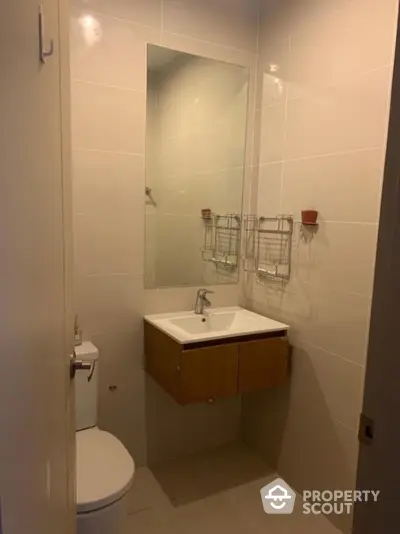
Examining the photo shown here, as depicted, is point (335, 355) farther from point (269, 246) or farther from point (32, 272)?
point (32, 272)

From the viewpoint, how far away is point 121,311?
7.12ft

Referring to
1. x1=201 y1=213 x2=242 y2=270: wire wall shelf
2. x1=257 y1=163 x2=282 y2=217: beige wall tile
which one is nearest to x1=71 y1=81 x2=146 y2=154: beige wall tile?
x1=201 y1=213 x2=242 y2=270: wire wall shelf

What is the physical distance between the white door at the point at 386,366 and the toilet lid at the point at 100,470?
102 cm

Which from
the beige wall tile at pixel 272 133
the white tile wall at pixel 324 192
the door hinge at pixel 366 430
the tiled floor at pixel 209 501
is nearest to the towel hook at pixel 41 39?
the door hinge at pixel 366 430

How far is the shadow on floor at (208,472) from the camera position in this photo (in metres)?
2.13

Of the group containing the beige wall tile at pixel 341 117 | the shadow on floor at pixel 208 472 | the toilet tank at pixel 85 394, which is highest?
the beige wall tile at pixel 341 117

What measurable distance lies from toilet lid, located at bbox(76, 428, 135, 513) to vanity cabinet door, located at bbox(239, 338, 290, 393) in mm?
681

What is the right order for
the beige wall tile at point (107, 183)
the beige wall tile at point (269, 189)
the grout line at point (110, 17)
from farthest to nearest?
the beige wall tile at point (269, 189), the beige wall tile at point (107, 183), the grout line at point (110, 17)

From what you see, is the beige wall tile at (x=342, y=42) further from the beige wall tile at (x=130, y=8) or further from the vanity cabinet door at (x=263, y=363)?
the vanity cabinet door at (x=263, y=363)

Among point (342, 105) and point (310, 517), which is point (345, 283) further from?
point (310, 517)

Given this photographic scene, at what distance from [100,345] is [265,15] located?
2048 millimetres

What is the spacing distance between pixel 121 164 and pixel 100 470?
1.42 m

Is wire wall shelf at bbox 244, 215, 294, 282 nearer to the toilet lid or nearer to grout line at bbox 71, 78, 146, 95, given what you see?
grout line at bbox 71, 78, 146, 95

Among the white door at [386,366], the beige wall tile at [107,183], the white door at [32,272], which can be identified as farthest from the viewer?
the beige wall tile at [107,183]
